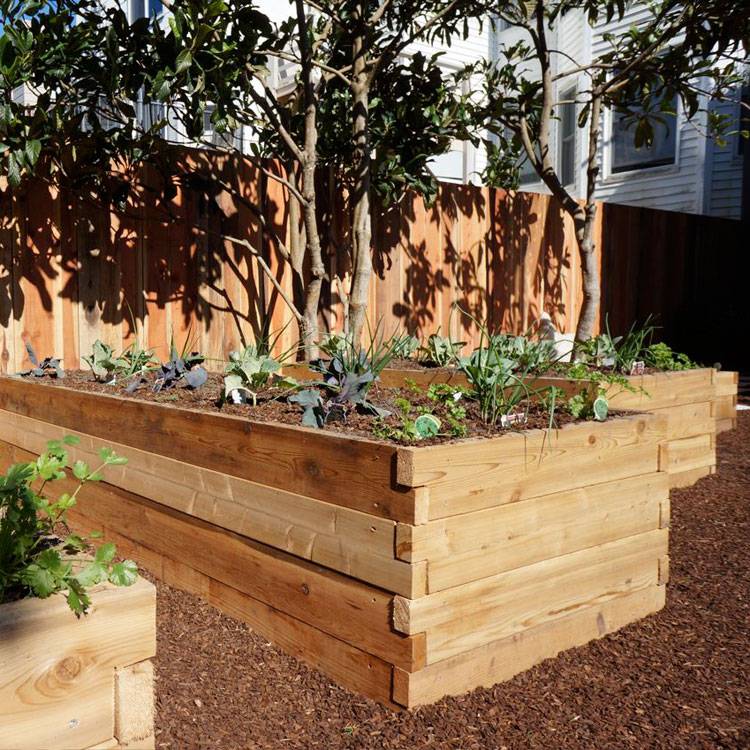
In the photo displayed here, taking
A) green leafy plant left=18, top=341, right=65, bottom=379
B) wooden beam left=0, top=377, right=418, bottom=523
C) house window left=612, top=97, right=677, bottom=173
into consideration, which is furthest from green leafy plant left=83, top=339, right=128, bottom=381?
house window left=612, top=97, right=677, bottom=173

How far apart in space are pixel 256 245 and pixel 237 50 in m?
2.06

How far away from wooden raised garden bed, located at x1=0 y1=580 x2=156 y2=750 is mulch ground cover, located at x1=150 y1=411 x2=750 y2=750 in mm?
461

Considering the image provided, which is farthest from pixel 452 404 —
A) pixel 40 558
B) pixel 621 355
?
pixel 621 355

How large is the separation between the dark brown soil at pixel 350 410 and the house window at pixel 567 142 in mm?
11397

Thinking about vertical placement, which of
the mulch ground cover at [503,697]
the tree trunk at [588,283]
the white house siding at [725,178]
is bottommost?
the mulch ground cover at [503,697]

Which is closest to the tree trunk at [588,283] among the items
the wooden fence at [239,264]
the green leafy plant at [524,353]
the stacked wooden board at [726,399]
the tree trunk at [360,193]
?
the stacked wooden board at [726,399]

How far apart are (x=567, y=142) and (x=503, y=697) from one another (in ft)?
43.5

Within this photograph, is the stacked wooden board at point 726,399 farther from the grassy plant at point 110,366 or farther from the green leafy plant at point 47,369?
the green leafy plant at point 47,369

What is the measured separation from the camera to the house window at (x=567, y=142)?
13.9 metres

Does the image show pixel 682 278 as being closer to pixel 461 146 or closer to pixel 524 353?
pixel 524 353

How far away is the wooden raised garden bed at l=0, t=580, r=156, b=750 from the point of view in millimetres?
1435

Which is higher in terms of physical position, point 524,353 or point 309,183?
point 309,183

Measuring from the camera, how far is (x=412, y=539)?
2018mm

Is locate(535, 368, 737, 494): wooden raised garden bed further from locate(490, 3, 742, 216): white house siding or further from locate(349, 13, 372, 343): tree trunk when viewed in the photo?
locate(490, 3, 742, 216): white house siding
